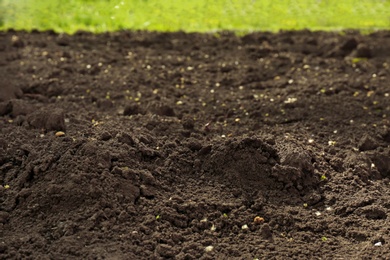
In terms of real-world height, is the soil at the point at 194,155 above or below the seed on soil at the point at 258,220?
above

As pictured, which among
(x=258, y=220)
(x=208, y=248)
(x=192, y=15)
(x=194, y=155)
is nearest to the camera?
(x=208, y=248)

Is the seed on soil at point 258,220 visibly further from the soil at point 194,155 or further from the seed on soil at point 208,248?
the seed on soil at point 208,248

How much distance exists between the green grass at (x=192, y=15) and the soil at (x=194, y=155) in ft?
3.78

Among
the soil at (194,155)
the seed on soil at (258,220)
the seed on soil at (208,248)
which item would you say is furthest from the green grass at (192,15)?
the seed on soil at (208,248)

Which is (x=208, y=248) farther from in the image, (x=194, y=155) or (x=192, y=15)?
(x=192, y=15)

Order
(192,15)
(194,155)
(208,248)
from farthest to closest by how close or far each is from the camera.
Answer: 1. (192,15)
2. (194,155)
3. (208,248)

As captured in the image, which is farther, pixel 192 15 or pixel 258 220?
pixel 192 15

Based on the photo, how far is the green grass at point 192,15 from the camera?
853 cm

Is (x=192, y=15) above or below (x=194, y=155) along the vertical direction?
above

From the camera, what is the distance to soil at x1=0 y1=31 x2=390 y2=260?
416 centimetres

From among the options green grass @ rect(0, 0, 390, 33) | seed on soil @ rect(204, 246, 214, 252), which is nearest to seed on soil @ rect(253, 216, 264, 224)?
seed on soil @ rect(204, 246, 214, 252)

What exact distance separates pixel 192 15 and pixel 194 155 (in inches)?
165

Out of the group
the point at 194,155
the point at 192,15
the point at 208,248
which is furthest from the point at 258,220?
the point at 192,15

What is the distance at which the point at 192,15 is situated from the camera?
8.88 m
